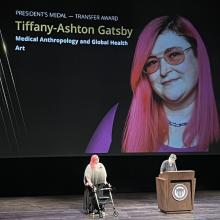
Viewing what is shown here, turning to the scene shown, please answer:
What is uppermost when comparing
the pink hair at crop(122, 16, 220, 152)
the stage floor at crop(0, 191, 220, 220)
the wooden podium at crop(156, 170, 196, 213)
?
the pink hair at crop(122, 16, 220, 152)

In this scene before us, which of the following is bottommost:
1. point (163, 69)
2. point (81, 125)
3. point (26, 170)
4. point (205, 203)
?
point (205, 203)

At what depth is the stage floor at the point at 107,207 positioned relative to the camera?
6902 millimetres

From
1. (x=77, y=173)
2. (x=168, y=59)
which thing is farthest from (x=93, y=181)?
(x=168, y=59)

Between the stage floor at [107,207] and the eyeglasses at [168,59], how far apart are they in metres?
2.27

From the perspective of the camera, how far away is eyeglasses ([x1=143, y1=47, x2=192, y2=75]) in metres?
8.88

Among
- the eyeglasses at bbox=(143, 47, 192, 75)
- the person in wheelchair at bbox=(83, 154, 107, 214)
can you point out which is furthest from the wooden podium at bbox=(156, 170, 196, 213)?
the eyeglasses at bbox=(143, 47, 192, 75)

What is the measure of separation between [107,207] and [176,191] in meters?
1.27

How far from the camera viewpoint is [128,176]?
944 cm

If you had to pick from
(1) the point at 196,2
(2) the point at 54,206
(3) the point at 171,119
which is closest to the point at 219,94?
(3) the point at 171,119

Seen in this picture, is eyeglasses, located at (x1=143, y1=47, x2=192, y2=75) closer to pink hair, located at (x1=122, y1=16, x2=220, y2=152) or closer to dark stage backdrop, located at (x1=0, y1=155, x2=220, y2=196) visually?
pink hair, located at (x1=122, y1=16, x2=220, y2=152)

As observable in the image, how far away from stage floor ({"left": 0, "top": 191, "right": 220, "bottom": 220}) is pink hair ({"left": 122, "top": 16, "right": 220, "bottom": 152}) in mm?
932

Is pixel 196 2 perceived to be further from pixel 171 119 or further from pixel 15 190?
pixel 15 190

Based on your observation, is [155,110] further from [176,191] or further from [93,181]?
[93,181]

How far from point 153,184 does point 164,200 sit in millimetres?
2627
